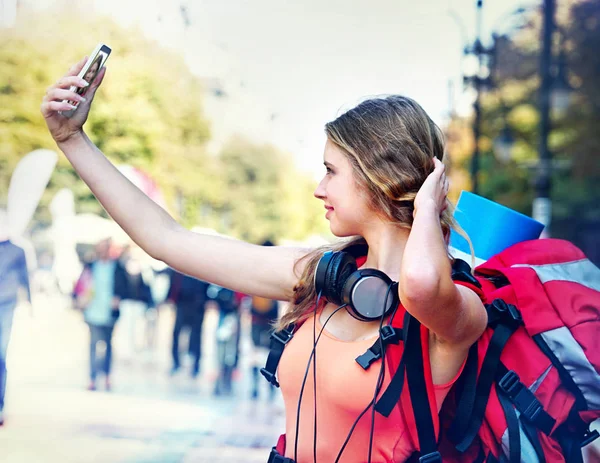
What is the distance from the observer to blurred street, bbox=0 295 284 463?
4.02 m

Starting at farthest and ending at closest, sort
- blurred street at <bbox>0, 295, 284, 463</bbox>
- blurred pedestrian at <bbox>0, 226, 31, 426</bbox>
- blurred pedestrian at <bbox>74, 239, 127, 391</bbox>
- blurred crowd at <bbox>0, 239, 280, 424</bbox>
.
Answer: blurred crowd at <bbox>0, 239, 280, 424</bbox>, blurred pedestrian at <bbox>74, 239, 127, 391</bbox>, blurred street at <bbox>0, 295, 284, 463</bbox>, blurred pedestrian at <bbox>0, 226, 31, 426</bbox>

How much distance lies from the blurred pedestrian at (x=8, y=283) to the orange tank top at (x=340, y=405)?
72.6 inches

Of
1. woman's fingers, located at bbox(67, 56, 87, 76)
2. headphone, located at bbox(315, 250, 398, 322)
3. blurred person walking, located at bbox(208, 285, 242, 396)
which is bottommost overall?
blurred person walking, located at bbox(208, 285, 242, 396)

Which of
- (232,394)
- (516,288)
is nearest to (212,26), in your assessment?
(516,288)

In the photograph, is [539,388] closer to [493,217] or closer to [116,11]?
[493,217]

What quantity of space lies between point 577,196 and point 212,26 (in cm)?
1802

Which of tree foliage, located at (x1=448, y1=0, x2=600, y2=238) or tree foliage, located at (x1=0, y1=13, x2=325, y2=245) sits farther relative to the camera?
tree foliage, located at (x1=448, y1=0, x2=600, y2=238)

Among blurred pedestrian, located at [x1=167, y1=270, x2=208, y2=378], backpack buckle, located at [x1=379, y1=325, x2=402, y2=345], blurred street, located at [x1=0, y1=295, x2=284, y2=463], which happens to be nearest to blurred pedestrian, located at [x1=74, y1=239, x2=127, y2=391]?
blurred street, located at [x1=0, y1=295, x2=284, y2=463]

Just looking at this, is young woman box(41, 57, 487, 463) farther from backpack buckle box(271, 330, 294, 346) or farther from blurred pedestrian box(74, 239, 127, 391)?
blurred pedestrian box(74, 239, 127, 391)

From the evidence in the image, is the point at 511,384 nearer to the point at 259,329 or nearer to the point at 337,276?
the point at 337,276

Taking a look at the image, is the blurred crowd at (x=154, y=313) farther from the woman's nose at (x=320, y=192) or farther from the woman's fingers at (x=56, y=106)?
the woman's nose at (x=320, y=192)

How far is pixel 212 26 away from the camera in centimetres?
470

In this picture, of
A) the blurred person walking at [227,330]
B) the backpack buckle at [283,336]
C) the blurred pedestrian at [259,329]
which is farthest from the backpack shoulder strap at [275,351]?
the blurred person walking at [227,330]

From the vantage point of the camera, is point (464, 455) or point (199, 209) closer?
point (464, 455)
